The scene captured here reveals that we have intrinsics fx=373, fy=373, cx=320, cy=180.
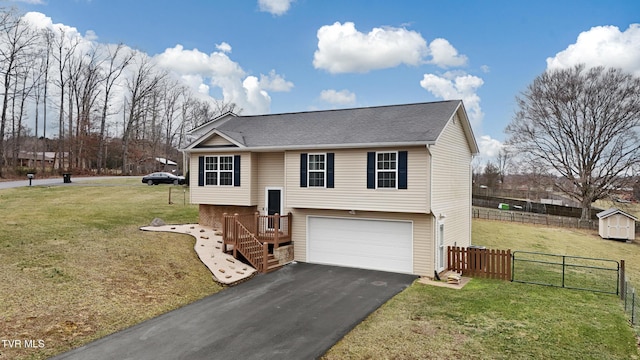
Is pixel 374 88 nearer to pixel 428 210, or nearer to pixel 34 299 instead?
pixel 428 210

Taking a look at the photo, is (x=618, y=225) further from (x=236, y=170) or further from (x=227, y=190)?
(x=227, y=190)

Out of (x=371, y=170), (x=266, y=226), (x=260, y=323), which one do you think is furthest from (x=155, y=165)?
(x=260, y=323)

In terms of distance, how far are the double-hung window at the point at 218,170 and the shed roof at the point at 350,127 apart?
3.31ft

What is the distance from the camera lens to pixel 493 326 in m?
8.91

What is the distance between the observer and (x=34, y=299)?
8648 mm

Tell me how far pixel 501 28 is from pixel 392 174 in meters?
13.5

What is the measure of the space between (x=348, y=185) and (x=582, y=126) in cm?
2875

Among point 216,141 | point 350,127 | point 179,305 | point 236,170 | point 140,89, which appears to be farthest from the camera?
point 140,89

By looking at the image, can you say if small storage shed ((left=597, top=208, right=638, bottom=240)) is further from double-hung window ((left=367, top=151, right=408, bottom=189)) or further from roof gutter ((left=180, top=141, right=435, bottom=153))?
roof gutter ((left=180, top=141, right=435, bottom=153))

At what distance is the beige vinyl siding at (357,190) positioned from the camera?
44.1 feet

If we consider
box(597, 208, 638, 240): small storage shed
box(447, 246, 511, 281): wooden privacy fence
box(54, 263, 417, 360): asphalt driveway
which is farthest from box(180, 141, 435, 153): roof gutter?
box(597, 208, 638, 240): small storage shed

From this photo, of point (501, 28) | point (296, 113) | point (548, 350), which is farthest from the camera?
point (501, 28)

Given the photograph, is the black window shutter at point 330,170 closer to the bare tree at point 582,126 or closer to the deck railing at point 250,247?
the deck railing at point 250,247

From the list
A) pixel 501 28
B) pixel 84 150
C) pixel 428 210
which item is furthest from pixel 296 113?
pixel 84 150
